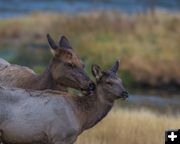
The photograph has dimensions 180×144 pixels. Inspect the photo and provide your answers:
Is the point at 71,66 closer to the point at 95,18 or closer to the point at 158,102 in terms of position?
the point at 158,102

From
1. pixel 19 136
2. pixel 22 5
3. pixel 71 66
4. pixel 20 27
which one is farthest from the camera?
pixel 22 5

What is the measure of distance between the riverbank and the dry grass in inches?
472

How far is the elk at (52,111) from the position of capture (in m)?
9.38

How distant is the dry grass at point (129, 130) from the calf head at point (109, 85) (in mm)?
2770

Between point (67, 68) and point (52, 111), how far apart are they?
147 cm

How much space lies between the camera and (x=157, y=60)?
29188mm

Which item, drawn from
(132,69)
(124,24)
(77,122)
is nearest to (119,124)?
(77,122)

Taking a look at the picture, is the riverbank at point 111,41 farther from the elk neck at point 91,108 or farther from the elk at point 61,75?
the elk neck at point 91,108

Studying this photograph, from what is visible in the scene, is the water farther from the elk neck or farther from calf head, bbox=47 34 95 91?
the elk neck

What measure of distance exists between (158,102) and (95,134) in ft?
35.9

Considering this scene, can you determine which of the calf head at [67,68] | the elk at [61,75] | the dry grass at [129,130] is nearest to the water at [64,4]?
the dry grass at [129,130]

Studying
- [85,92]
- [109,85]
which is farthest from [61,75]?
[109,85]

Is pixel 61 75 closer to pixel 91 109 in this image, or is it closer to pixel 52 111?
pixel 91 109

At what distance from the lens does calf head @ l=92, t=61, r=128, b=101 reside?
31.6ft
